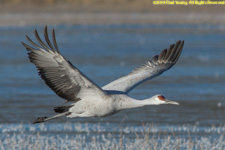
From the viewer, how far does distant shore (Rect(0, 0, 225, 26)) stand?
2895 cm

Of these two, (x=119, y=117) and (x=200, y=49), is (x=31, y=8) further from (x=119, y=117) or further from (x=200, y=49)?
(x=119, y=117)

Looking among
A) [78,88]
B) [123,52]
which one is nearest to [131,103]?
[78,88]

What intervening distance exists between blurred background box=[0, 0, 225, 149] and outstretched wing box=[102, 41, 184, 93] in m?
1.05

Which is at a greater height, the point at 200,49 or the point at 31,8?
the point at 31,8

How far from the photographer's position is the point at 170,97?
10883 mm

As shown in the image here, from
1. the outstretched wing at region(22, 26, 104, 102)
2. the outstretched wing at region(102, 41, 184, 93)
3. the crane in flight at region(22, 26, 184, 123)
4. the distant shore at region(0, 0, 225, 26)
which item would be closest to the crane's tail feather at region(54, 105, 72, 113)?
the crane in flight at region(22, 26, 184, 123)

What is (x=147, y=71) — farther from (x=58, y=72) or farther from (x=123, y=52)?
(x=123, y=52)

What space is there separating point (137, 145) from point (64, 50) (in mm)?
11208

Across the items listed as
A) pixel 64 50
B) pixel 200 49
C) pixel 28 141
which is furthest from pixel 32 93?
pixel 200 49

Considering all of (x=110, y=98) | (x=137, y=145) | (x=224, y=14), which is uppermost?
(x=224, y=14)

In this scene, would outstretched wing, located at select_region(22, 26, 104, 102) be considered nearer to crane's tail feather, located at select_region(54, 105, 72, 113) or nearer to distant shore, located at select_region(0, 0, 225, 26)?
crane's tail feather, located at select_region(54, 105, 72, 113)

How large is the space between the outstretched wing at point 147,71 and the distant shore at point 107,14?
777 inches

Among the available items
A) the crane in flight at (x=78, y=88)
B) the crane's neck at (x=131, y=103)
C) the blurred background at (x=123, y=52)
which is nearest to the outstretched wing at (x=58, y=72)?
the crane in flight at (x=78, y=88)

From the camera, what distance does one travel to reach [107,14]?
108ft
